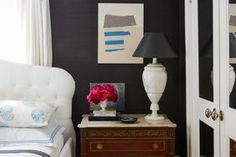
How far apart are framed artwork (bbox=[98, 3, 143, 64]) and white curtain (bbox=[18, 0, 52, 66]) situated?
21.6 inches

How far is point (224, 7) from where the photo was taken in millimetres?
2115

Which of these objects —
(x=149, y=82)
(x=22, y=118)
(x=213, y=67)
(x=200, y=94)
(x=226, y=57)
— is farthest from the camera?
(x=149, y=82)

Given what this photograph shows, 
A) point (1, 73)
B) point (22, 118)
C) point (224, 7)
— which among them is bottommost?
point (22, 118)

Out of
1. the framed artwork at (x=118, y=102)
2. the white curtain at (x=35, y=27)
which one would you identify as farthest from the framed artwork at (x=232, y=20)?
the white curtain at (x=35, y=27)

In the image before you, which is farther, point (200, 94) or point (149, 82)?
point (149, 82)

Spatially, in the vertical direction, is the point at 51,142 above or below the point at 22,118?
below

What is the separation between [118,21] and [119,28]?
0.07m

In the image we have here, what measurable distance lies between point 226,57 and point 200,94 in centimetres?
70

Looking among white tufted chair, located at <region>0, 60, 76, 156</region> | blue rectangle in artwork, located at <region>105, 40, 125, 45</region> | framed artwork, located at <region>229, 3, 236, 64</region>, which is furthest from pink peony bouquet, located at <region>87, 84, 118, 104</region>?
framed artwork, located at <region>229, 3, 236, 64</region>

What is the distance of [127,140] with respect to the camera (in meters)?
2.76

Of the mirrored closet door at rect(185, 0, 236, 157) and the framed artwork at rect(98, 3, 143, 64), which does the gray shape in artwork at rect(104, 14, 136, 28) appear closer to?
the framed artwork at rect(98, 3, 143, 64)

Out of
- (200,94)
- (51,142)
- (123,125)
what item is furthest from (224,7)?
(51,142)

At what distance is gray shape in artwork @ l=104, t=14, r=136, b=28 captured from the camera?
3.26m

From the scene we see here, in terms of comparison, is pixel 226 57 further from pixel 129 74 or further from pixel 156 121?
pixel 129 74
